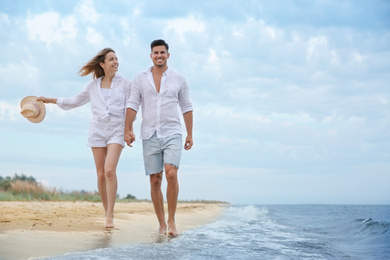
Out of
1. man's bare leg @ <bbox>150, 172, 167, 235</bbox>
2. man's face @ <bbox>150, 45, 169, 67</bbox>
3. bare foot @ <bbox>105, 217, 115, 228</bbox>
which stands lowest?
bare foot @ <bbox>105, 217, 115, 228</bbox>

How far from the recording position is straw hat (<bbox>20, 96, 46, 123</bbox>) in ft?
22.4

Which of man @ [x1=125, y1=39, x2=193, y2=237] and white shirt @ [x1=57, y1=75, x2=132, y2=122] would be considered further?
Result: white shirt @ [x1=57, y1=75, x2=132, y2=122]

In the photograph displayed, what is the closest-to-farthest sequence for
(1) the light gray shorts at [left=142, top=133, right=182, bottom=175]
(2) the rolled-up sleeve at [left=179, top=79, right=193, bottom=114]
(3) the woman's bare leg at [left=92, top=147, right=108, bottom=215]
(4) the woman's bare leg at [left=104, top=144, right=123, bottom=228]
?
(1) the light gray shorts at [left=142, top=133, right=182, bottom=175]
(2) the rolled-up sleeve at [left=179, top=79, right=193, bottom=114]
(4) the woman's bare leg at [left=104, top=144, right=123, bottom=228]
(3) the woman's bare leg at [left=92, top=147, right=108, bottom=215]

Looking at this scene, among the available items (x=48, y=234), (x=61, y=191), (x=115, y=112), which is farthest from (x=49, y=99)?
(x=61, y=191)

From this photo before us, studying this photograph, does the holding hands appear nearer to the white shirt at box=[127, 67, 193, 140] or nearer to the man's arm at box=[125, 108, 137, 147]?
the man's arm at box=[125, 108, 137, 147]

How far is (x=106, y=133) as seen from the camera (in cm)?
618

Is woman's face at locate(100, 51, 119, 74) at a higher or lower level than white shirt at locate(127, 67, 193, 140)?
higher

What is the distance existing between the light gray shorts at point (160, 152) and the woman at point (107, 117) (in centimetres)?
62

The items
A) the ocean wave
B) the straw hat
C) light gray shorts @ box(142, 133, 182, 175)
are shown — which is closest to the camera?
light gray shorts @ box(142, 133, 182, 175)

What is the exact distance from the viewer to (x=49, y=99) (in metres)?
6.89

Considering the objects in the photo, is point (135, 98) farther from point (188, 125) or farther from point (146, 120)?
point (188, 125)

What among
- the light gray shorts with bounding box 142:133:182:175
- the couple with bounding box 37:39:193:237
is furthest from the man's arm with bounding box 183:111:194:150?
the light gray shorts with bounding box 142:133:182:175

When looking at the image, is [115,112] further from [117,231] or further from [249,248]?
[249,248]

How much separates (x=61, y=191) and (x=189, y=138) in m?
12.7
